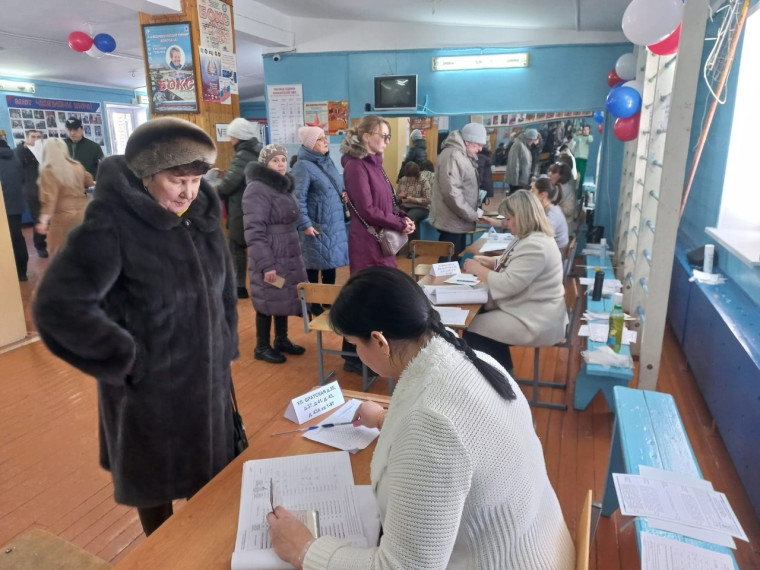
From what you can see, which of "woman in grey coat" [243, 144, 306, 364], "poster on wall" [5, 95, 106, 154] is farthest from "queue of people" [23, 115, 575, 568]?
"poster on wall" [5, 95, 106, 154]

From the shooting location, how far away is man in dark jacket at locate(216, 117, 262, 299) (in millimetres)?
4441

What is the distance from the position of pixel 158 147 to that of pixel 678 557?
1.67m

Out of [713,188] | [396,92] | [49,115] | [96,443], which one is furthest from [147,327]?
[49,115]

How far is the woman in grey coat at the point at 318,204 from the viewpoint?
3.87 meters

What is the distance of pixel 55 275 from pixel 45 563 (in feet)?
2.65

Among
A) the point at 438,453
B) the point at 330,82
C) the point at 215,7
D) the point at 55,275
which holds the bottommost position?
the point at 438,453

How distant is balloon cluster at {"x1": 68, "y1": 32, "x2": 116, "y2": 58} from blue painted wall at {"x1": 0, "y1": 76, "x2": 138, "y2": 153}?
4.32 metres

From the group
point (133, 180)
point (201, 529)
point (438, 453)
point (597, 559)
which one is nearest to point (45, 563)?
point (201, 529)

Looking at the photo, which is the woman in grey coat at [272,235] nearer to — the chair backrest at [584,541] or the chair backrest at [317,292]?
the chair backrest at [317,292]

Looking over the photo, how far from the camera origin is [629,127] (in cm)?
510

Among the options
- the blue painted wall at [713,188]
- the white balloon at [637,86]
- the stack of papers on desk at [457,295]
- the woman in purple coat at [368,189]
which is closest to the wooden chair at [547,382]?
the stack of papers on desk at [457,295]

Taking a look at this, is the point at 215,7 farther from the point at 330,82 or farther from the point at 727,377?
the point at 727,377

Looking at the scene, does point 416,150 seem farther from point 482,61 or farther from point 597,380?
point 597,380

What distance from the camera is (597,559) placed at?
2064 mm
